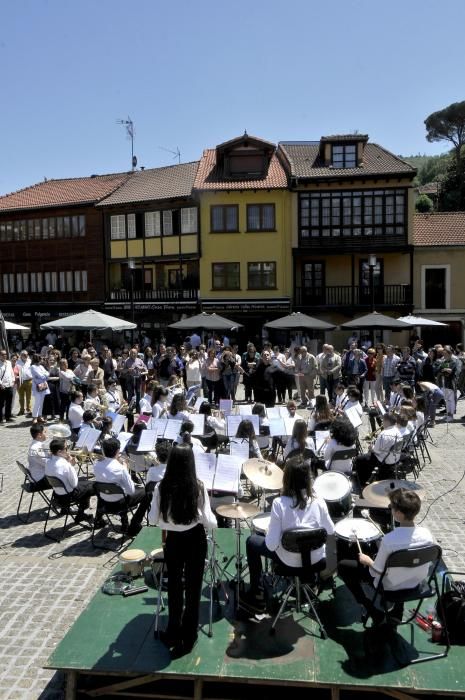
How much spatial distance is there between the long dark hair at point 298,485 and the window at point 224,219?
96.3 feet

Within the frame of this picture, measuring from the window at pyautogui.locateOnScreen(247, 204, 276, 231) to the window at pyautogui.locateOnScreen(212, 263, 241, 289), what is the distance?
231 cm

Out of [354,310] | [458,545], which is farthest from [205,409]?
[354,310]

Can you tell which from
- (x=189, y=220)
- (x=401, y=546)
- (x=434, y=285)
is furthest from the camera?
(x=189, y=220)

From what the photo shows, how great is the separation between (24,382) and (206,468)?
1190 cm

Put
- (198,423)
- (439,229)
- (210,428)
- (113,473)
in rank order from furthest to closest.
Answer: (439,229), (210,428), (198,423), (113,473)

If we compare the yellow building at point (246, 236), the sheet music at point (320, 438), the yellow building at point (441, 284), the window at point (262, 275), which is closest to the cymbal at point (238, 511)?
the sheet music at point (320, 438)

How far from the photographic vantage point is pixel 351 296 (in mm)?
33125

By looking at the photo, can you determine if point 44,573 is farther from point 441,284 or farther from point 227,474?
point 441,284

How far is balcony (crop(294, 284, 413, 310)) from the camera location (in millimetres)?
32969

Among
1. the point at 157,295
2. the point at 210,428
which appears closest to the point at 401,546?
the point at 210,428

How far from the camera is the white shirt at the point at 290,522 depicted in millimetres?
5184

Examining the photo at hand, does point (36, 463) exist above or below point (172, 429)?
below

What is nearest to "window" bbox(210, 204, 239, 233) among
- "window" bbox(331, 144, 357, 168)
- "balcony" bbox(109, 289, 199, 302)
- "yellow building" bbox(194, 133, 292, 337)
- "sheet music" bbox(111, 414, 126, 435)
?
"yellow building" bbox(194, 133, 292, 337)

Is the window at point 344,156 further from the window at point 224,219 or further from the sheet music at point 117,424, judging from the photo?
the sheet music at point 117,424
